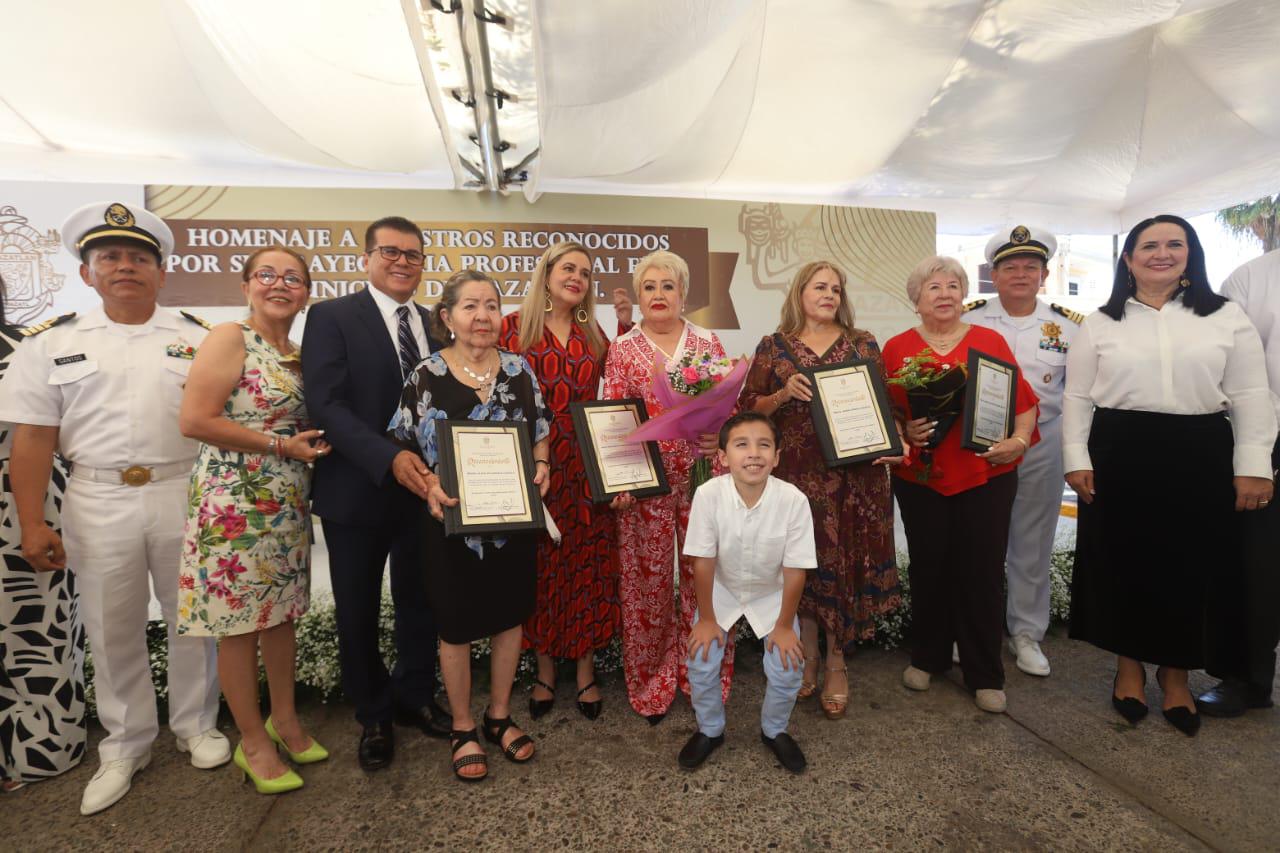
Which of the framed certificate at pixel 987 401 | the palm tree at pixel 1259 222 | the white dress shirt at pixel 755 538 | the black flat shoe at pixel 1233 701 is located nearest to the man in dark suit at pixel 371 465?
the white dress shirt at pixel 755 538

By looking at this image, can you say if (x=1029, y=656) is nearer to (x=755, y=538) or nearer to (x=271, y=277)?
(x=755, y=538)

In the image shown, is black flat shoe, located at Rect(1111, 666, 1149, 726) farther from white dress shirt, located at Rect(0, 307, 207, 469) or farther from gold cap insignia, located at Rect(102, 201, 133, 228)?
gold cap insignia, located at Rect(102, 201, 133, 228)

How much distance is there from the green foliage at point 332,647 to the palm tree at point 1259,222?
646 inches

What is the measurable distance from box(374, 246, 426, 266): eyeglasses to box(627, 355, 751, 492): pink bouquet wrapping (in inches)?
45.0

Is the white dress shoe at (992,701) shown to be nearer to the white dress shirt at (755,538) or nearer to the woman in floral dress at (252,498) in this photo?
the white dress shirt at (755,538)

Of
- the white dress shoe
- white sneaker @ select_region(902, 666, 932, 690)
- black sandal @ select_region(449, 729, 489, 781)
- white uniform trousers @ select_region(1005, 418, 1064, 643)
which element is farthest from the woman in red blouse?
black sandal @ select_region(449, 729, 489, 781)

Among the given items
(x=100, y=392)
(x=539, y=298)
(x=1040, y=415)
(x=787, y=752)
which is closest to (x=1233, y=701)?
(x=1040, y=415)

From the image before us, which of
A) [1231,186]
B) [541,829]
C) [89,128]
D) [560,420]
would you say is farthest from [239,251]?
[1231,186]

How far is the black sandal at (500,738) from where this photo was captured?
2.38 meters

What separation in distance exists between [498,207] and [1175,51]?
472 centimetres

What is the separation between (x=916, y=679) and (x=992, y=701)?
333mm

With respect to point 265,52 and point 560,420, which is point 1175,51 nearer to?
point 560,420

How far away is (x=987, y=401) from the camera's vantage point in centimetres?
246

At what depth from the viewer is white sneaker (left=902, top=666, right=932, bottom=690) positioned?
114 inches
